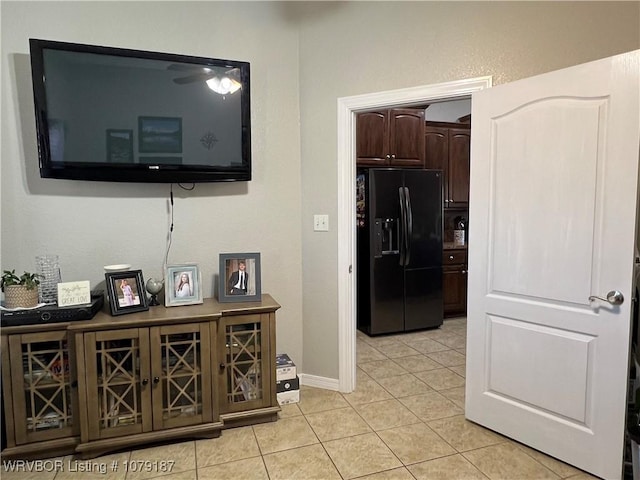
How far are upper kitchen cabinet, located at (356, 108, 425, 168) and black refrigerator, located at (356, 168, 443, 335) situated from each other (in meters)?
0.16

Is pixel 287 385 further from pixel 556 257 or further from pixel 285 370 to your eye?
pixel 556 257

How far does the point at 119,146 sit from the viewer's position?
2.47 meters

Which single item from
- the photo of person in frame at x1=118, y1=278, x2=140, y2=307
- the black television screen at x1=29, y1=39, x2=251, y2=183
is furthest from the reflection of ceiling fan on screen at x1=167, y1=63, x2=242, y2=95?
the photo of person in frame at x1=118, y1=278, x2=140, y2=307

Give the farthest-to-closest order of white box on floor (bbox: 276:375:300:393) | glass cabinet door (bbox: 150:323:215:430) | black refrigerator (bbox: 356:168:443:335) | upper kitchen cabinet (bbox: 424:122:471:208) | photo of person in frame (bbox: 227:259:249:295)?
upper kitchen cabinet (bbox: 424:122:471:208)
black refrigerator (bbox: 356:168:443:335)
white box on floor (bbox: 276:375:300:393)
photo of person in frame (bbox: 227:259:249:295)
glass cabinet door (bbox: 150:323:215:430)

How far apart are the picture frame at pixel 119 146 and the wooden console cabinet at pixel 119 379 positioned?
0.89 m

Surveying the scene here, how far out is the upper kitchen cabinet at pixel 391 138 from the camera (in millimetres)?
4238

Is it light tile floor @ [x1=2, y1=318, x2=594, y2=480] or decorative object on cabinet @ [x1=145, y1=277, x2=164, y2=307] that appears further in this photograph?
decorative object on cabinet @ [x1=145, y1=277, x2=164, y2=307]

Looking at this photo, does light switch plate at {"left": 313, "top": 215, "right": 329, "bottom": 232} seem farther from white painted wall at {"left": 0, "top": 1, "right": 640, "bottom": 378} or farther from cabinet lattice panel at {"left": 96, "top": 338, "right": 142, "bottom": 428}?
cabinet lattice panel at {"left": 96, "top": 338, "right": 142, "bottom": 428}

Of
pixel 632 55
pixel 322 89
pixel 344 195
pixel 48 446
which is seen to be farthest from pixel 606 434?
pixel 48 446

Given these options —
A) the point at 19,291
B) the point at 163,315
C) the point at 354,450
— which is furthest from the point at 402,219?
the point at 19,291

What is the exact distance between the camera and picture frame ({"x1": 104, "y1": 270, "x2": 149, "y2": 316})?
2.34 metres

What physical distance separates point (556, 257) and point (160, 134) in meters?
2.27

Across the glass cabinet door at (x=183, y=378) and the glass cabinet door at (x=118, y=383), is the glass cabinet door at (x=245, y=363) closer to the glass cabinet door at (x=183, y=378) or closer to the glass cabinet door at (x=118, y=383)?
the glass cabinet door at (x=183, y=378)

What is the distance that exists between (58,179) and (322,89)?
1734 mm
